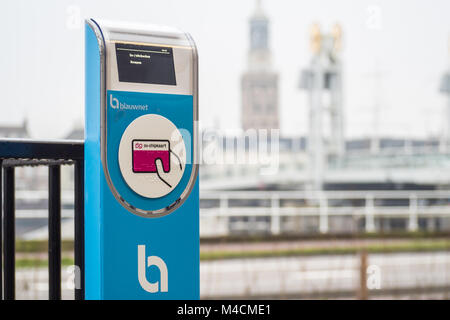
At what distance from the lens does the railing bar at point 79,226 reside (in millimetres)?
1811

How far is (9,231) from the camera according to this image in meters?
1.99

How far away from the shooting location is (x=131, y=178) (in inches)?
67.5

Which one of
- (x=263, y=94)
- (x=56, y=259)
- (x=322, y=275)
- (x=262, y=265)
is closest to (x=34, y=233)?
(x=262, y=265)

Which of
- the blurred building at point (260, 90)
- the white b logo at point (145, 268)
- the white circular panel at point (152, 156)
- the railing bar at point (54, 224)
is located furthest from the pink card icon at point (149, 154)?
the blurred building at point (260, 90)

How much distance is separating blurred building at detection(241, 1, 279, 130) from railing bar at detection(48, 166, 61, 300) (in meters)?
84.7

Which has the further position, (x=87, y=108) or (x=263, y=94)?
(x=263, y=94)

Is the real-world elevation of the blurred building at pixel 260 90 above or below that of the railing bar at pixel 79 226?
above

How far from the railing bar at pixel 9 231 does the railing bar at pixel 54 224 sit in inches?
6.1

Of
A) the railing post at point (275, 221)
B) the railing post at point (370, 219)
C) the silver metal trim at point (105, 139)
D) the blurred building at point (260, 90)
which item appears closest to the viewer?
the silver metal trim at point (105, 139)

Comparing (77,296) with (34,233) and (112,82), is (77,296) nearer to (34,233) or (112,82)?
(112,82)

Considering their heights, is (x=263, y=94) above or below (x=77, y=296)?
above

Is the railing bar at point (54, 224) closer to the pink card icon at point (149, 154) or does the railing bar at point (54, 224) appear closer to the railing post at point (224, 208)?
the pink card icon at point (149, 154)

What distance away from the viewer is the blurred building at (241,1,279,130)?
3497 inches

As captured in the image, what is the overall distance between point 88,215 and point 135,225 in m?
0.14
